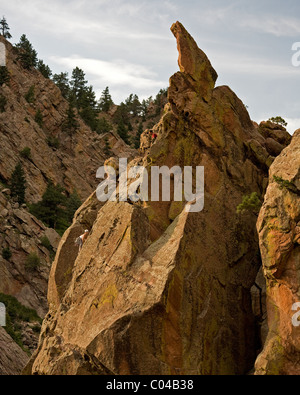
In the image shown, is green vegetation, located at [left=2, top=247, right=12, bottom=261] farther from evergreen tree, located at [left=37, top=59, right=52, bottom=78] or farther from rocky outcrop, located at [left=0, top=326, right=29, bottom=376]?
evergreen tree, located at [left=37, top=59, right=52, bottom=78]

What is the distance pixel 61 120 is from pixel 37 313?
5376cm

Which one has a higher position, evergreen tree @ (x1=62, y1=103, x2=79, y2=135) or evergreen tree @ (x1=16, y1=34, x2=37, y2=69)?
evergreen tree @ (x1=16, y1=34, x2=37, y2=69)

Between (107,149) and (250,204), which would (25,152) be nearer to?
(107,149)

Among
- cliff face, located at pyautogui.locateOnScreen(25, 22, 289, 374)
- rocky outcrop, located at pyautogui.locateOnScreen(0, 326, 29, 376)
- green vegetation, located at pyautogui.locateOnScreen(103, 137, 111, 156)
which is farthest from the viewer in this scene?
green vegetation, located at pyautogui.locateOnScreen(103, 137, 111, 156)

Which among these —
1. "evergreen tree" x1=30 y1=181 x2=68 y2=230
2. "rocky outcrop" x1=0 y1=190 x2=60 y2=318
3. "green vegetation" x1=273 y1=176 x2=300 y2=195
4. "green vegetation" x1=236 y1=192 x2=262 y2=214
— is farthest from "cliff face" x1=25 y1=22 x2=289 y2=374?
"evergreen tree" x1=30 y1=181 x2=68 y2=230

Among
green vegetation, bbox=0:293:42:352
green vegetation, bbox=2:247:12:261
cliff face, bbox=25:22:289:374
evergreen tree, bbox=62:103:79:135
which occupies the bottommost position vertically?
green vegetation, bbox=0:293:42:352

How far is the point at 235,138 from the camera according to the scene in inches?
1026

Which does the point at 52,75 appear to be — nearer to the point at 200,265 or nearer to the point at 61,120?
the point at 61,120

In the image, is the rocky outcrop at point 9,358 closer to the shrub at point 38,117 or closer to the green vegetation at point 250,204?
the green vegetation at point 250,204

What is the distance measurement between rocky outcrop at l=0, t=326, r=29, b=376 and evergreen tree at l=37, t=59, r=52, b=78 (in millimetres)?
86270

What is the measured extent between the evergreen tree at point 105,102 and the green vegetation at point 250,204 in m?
99.1

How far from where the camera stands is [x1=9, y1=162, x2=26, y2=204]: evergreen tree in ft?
213

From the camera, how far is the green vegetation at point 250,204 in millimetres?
23219
